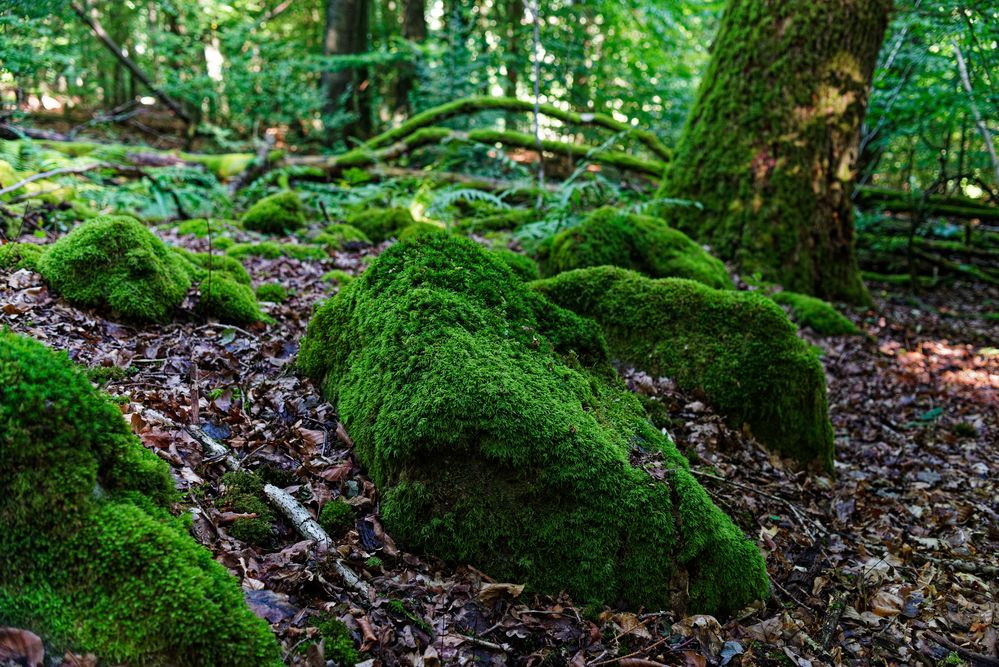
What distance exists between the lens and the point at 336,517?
9.70 feet

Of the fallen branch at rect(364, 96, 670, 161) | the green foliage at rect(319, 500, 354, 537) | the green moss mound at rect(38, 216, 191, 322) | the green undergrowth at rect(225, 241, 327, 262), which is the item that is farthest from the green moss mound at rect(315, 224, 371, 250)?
the green foliage at rect(319, 500, 354, 537)

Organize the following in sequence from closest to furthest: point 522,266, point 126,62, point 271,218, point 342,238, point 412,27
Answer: point 522,266 < point 342,238 < point 271,218 < point 126,62 < point 412,27

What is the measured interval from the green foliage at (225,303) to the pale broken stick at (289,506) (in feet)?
5.52

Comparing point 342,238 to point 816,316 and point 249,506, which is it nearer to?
point 249,506

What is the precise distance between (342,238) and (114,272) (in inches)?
157

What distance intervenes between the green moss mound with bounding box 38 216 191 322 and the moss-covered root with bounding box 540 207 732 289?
3728 mm

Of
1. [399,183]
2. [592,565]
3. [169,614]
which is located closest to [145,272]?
[169,614]

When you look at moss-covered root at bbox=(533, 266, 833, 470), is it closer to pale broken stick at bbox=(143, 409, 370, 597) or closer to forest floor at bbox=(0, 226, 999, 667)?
forest floor at bbox=(0, 226, 999, 667)

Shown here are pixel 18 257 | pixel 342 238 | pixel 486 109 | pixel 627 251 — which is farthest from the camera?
pixel 486 109

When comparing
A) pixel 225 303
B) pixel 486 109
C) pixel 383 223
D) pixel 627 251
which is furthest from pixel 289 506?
pixel 486 109

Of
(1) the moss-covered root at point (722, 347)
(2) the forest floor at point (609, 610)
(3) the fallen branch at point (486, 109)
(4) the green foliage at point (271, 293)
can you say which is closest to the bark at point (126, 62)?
(3) the fallen branch at point (486, 109)

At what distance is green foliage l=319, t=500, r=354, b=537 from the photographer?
9.62ft

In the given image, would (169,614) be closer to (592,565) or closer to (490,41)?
(592,565)

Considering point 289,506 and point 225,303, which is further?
point 225,303
